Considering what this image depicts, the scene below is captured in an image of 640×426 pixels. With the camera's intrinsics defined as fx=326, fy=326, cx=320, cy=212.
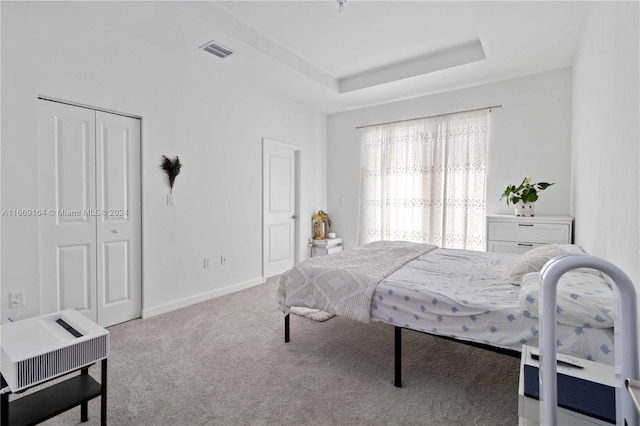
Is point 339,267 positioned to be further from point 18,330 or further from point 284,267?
point 284,267

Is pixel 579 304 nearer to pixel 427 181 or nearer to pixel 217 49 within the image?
pixel 427 181

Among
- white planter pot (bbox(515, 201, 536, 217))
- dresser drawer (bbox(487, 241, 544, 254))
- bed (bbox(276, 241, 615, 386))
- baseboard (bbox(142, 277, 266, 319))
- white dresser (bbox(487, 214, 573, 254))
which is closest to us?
bed (bbox(276, 241, 615, 386))

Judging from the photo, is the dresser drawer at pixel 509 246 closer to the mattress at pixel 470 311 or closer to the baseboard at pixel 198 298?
the mattress at pixel 470 311

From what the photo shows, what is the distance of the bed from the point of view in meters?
1.55

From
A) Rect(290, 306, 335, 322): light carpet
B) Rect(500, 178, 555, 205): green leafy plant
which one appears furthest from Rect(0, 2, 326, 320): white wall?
Rect(500, 178, 555, 205): green leafy plant

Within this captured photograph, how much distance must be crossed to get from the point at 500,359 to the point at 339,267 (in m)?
1.35

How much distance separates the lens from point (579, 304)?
1546 mm

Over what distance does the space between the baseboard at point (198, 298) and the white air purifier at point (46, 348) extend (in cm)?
170

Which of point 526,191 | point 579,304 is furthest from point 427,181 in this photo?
point 579,304

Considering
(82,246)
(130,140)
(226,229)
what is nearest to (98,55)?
(130,140)

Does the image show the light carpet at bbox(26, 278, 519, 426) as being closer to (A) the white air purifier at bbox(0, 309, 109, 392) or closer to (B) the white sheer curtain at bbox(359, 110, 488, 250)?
(A) the white air purifier at bbox(0, 309, 109, 392)

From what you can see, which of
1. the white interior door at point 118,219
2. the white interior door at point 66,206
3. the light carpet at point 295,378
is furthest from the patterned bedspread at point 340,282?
the white interior door at point 66,206

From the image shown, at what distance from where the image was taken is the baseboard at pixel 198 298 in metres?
3.32

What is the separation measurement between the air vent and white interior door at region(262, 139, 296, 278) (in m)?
1.35
